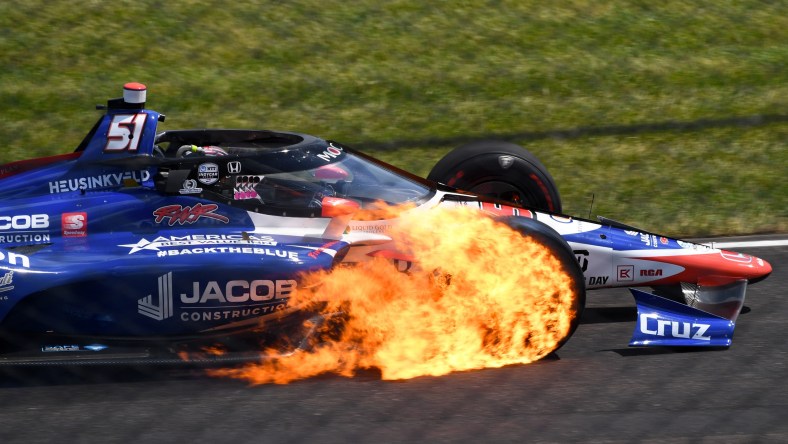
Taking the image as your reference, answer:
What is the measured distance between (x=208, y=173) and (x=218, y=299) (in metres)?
0.77

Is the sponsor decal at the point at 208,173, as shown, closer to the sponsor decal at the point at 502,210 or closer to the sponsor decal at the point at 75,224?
the sponsor decal at the point at 75,224

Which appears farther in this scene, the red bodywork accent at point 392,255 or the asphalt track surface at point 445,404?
the red bodywork accent at point 392,255

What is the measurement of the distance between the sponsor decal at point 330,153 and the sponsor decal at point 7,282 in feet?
5.72

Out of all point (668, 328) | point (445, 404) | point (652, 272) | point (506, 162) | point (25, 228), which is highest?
point (506, 162)

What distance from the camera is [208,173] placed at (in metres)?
5.63

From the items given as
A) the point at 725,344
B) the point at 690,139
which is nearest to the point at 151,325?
the point at 725,344

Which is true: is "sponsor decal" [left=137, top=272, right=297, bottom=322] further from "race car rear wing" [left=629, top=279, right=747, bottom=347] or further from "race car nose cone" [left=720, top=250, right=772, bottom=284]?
"race car nose cone" [left=720, top=250, right=772, bottom=284]

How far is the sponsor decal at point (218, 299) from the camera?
516 centimetres

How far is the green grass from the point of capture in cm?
920

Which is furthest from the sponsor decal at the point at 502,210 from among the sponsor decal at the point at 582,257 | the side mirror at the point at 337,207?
the side mirror at the point at 337,207

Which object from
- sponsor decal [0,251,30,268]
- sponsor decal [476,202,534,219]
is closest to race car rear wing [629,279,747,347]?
sponsor decal [476,202,534,219]

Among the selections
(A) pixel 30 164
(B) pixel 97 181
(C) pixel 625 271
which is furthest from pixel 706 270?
(A) pixel 30 164

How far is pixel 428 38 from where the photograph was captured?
11258 mm

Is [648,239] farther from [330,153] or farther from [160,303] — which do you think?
[160,303]
